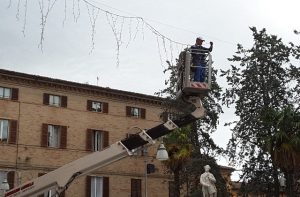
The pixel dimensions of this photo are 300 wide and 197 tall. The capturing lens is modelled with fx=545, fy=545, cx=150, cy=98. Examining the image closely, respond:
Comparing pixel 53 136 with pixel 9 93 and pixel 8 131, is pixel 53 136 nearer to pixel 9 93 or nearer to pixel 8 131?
pixel 8 131

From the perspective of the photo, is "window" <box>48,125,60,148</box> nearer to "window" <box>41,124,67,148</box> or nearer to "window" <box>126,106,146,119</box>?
A: "window" <box>41,124,67,148</box>

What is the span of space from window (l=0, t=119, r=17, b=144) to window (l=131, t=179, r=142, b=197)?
10178 mm

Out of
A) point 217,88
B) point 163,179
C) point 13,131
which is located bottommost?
point 163,179

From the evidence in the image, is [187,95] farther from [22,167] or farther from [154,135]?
[22,167]

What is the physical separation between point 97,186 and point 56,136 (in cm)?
472

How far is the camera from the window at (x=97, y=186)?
125 feet

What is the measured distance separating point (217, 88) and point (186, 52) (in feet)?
89.9

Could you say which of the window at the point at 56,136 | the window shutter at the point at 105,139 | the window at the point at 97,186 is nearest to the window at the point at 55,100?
the window at the point at 56,136

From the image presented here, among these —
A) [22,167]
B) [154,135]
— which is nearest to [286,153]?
[154,135]

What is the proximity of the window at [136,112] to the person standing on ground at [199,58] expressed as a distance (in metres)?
29.2

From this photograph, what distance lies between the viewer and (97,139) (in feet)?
131

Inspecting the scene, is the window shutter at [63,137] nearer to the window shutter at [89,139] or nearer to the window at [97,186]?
the window shutter at [89,139]

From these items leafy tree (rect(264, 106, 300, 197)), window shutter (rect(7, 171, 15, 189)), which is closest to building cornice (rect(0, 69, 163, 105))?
window shutter (rect(7, 171, 15, 189))

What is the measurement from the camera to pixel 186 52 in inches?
490
